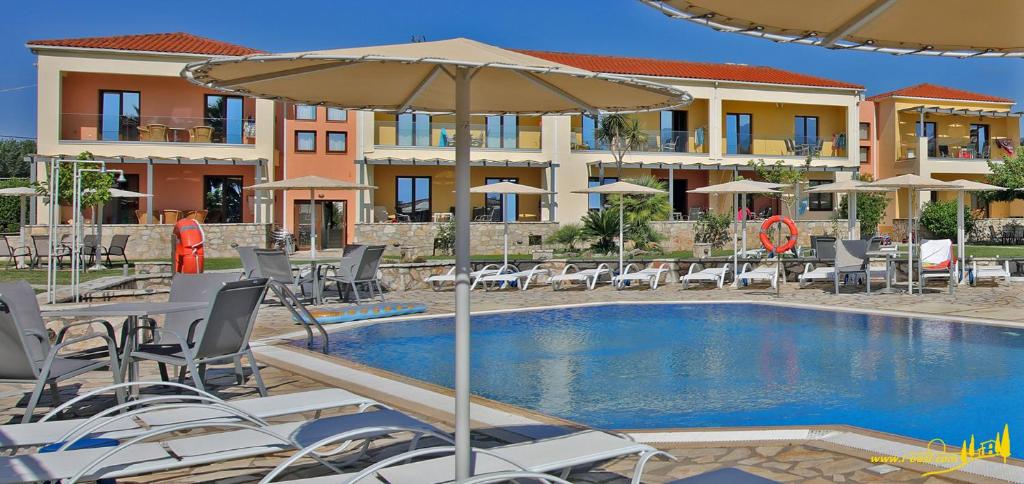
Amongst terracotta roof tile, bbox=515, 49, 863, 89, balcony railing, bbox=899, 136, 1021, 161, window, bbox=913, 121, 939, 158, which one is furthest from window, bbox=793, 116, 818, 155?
window, bbox=913, 121, 939, 158

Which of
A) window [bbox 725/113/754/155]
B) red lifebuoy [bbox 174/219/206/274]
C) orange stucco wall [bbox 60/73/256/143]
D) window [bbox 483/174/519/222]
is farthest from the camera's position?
window [bbox 725/113/754/155]

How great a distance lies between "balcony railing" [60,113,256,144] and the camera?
27750 mm

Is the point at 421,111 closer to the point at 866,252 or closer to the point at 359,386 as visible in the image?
the point at 359,386

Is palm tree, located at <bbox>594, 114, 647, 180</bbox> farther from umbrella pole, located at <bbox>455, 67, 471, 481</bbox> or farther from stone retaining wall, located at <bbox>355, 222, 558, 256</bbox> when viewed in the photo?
umbrella pole, located at <bbox>455, 67, 471, 481</bbox>

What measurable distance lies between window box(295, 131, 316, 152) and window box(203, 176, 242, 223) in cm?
241

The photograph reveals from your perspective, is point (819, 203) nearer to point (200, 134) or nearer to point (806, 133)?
point (806, 133)

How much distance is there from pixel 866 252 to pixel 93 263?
18.3m

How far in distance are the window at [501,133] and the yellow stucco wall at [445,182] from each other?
4.79ft

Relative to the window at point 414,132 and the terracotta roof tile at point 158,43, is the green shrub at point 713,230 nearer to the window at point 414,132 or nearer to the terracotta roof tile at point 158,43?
the window at point 414,132

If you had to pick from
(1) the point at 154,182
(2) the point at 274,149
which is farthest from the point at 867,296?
(1) the point at 154,182

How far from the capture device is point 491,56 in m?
3.00

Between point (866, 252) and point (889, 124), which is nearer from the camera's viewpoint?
point (866, 252)

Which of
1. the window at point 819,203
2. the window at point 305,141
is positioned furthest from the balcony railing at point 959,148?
the window at point 305,141

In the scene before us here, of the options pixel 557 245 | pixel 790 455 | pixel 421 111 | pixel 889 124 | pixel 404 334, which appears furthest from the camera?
pixel 889 124
